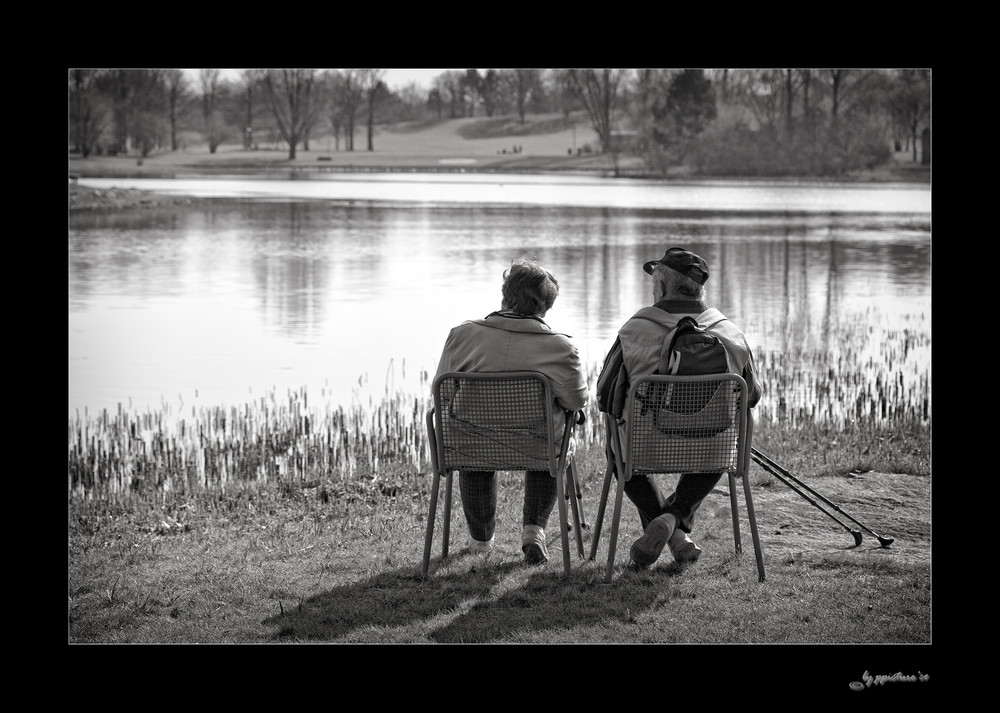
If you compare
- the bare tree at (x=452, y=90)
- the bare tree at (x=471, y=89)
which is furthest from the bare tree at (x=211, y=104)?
the bare tree at (x=471, y=89)

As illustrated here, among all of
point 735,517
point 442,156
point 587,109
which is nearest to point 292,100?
point 587,109

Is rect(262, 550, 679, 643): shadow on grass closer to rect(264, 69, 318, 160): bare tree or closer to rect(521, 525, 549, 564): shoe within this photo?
rect(521, 525, 549, 564): shoe

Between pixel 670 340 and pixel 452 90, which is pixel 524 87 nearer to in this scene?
pixel 452 90

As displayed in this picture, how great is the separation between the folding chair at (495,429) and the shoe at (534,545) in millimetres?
205

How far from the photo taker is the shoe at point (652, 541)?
15.6ft

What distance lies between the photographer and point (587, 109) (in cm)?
2670

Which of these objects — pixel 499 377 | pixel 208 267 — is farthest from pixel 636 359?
pixel 208 267

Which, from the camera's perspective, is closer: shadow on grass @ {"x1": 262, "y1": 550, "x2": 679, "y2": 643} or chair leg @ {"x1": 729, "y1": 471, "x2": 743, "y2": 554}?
shadow on grass @ {"x1": 262, "y1": 550, "x2": 679, "y2": 643}

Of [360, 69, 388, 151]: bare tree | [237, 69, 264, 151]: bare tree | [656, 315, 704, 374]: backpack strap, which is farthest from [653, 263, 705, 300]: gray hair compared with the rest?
[237, 69, 264, 151]: bare tree

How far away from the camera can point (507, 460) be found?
4.80 metres

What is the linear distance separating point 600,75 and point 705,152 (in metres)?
6.38

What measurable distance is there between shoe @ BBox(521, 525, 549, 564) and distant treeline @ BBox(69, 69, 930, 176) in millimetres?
12611

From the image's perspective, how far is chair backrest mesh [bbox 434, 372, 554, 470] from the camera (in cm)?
477

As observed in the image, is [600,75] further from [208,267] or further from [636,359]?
[636,359]
